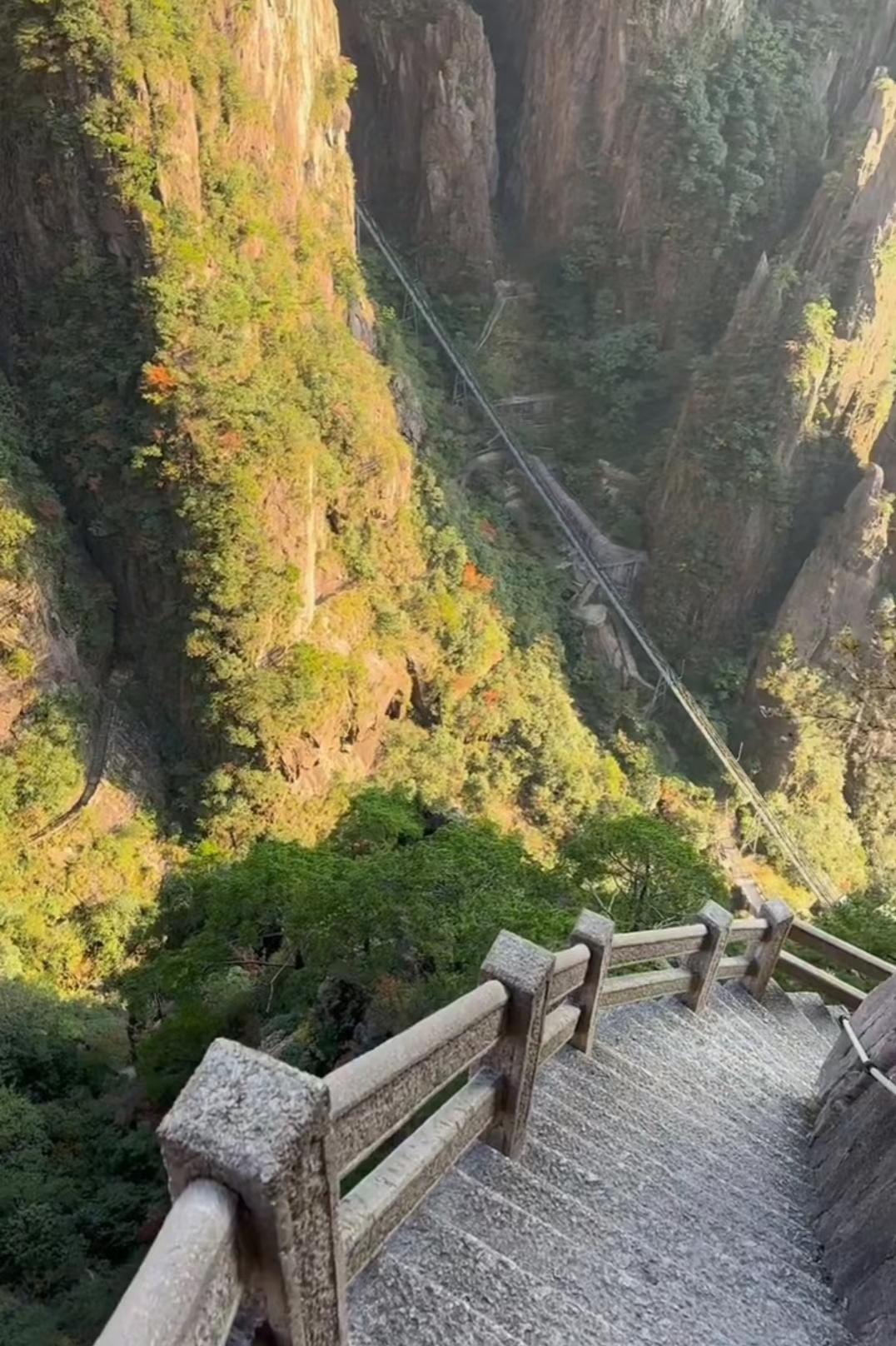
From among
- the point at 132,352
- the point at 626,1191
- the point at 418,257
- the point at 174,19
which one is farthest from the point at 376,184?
the point at 626,1191

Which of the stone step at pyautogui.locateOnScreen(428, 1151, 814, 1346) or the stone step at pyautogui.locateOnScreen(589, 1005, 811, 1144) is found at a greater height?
the stone step at pyautogui.locateOnScreen(428, 1151, 814, 1346)

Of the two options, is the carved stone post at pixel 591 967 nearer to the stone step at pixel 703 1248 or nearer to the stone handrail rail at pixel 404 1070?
the stone step at pixel 703 1248

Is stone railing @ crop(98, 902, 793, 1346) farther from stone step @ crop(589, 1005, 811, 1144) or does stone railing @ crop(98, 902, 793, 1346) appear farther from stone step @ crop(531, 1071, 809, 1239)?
stone step @ crop(589, 1005, 811, 1144)

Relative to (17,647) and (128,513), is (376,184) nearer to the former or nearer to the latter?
(128,513)

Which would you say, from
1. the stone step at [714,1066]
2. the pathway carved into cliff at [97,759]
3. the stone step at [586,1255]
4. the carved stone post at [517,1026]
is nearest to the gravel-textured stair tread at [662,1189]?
the stone step at [586,1255]

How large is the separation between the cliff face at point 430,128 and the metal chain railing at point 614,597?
1295mm

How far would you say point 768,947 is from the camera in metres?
6.80

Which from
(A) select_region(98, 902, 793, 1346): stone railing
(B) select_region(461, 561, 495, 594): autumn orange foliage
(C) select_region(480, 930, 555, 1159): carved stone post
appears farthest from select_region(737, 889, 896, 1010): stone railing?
(B) select_region(461, 561, 495, 594): autumn orange foliage

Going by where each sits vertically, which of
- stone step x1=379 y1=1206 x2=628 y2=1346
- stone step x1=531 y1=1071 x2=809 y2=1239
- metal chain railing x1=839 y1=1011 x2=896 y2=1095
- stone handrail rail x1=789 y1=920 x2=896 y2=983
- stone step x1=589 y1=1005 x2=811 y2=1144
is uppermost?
stone step x1=379 y1=1206 x2=628 y2=1346

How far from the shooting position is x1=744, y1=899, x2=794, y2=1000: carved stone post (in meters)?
6.64

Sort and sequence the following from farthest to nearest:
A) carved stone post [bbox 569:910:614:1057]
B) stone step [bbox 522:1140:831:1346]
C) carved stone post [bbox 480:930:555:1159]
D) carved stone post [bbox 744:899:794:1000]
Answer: carved stone post [bbox 744:899:794:1000] → carved stone post [bbox 569:910:614:1057] → stone step [bbox 522:1140:831:1346] → carved stone post [bbox 480:930:555:1159]

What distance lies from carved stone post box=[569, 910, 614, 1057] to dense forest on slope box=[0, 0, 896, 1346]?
6.19ft

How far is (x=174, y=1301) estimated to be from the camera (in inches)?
57.5

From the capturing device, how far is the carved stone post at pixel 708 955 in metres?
5.74
